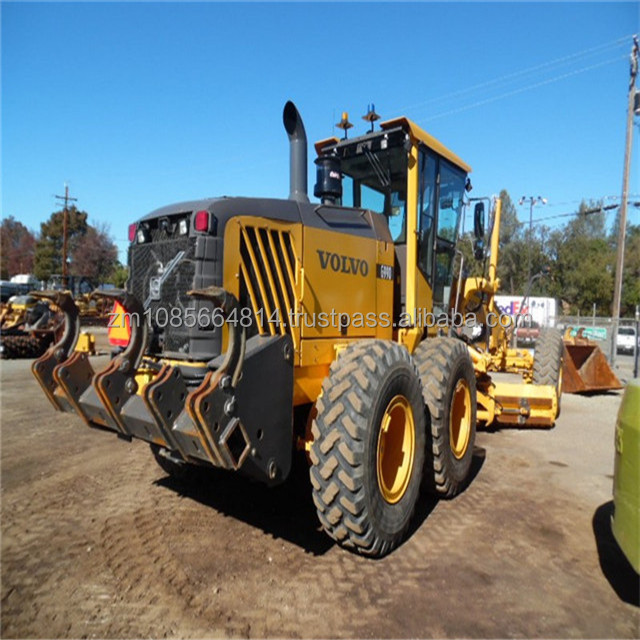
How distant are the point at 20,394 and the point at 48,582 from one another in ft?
24.7

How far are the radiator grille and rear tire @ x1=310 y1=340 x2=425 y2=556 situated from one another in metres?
0.56

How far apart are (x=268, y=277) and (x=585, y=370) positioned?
9276mm

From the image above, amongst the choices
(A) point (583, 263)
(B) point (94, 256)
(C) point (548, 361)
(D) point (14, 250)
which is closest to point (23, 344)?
(C) point (548, 361)

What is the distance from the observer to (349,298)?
4137 millimetres

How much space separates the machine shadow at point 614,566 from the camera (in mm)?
3128

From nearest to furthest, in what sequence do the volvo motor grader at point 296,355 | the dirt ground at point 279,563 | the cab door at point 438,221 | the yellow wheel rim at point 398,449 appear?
the dirt ground at point 279,563 < the volvo motor grader at point 296,355 < the yellow wheel rim at point 398,449 < the cab door at point 438,221

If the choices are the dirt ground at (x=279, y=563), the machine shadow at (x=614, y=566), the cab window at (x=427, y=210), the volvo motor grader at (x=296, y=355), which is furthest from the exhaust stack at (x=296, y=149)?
the machine shadow at (x=614, y=566)

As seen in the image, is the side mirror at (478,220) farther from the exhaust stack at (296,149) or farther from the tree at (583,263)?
the tree at (583,263)

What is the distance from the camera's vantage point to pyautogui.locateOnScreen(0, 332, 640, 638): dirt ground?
276 centimetres

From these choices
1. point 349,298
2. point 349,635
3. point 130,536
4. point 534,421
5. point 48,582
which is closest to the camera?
point 349,635

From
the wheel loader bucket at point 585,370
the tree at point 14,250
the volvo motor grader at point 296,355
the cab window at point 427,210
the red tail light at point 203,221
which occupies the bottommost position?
the wheel loader bucket at point 585,370

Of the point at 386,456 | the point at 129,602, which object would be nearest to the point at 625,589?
the point at 386,456

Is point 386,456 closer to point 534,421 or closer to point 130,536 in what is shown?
point 130,536

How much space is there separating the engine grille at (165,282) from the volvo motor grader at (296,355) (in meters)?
0.01
